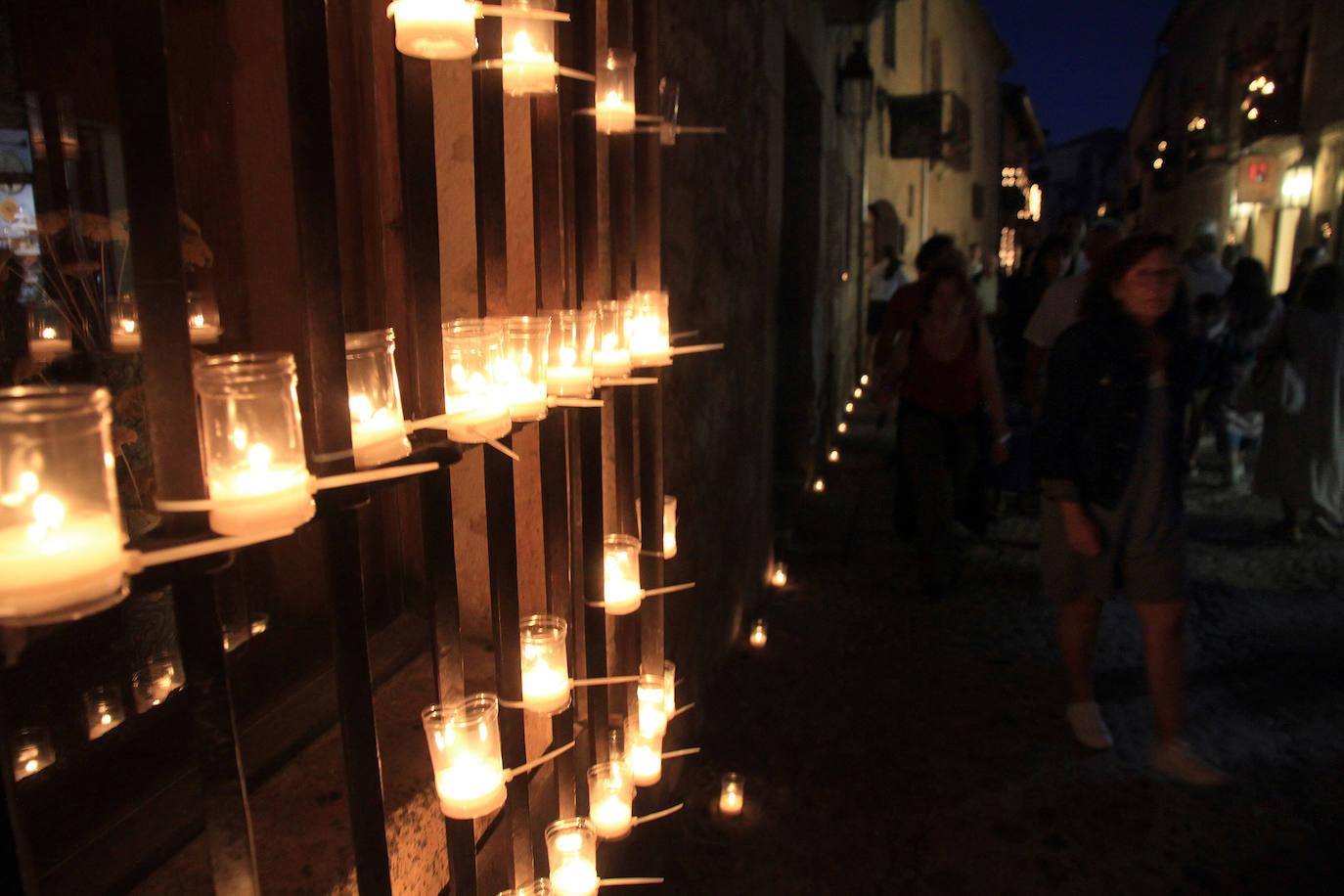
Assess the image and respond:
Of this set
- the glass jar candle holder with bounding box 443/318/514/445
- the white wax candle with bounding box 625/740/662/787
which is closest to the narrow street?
the white wax candle with bounding box 625/740/662/787

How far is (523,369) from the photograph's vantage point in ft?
5.39

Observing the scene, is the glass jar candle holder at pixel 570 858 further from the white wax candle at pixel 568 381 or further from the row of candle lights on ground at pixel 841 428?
the row of candle lights on ground at pixel 841 428

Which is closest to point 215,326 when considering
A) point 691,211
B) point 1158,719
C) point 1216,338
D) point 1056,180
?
point 691,211

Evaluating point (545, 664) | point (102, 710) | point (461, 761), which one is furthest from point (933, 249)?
point (102, 710)

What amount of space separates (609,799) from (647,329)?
125 centimetres

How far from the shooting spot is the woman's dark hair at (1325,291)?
530 centimetres

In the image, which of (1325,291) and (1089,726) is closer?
(1089,726)

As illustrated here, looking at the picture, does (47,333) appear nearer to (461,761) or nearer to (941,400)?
(461,761)

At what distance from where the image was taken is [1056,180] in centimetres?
5359

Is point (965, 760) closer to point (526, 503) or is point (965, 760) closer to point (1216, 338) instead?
point (526, 503)

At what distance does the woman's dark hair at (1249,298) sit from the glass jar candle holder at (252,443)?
6.88 metres

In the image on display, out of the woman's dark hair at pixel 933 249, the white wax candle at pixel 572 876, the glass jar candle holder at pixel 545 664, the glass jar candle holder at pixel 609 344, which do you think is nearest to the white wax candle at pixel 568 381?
the glass jar candle holder at pixel 609 344

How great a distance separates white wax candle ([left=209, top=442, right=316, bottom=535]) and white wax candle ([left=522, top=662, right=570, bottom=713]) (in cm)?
95

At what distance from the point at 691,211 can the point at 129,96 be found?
2370 millimetres
